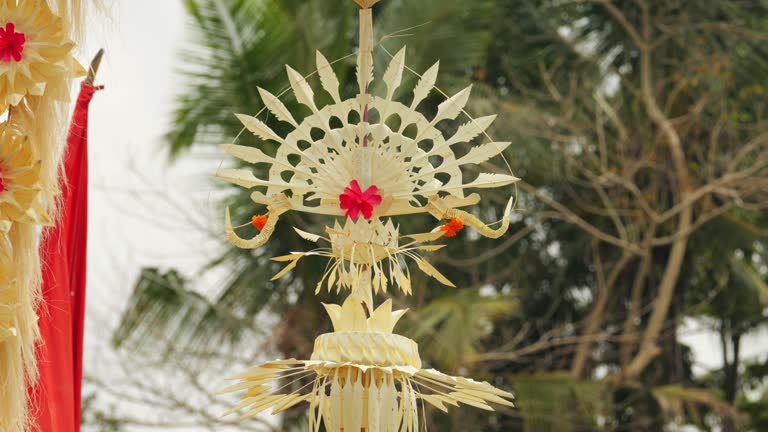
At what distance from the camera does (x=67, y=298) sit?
95.2 inches

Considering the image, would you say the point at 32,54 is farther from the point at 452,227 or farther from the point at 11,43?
the point at 452,227

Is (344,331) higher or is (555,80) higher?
(555,80)

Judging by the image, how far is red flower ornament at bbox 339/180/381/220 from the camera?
7.11 ft

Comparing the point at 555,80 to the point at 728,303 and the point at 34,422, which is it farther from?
the point at 34,422

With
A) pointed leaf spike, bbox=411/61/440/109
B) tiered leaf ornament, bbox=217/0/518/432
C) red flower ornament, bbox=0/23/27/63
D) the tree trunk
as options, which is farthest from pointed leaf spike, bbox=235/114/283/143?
the tree trunk

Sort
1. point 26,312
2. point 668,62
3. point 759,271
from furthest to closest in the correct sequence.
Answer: point 759,271 < point 668,62 < point 26,312

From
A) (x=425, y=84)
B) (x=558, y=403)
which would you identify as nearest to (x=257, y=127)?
(x=425, y=84)

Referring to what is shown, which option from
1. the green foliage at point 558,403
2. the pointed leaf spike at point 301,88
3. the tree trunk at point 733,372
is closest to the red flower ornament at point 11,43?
the pointed leaf spike at point 301,88

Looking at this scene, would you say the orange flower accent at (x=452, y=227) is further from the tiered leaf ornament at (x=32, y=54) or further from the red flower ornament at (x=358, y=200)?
the tiered leaf ornament at (x=32, y=54)

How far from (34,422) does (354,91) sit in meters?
6.84

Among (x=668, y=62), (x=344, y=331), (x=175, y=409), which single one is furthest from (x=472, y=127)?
(x=668, y=62)

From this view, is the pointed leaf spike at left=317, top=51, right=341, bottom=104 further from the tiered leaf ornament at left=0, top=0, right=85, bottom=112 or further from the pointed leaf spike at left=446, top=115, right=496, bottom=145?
the tiered leaf ornament at left=0, top=0, right=85, bottom=112

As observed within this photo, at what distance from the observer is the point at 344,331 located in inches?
83.8

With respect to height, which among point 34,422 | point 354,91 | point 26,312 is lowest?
point 34,422
